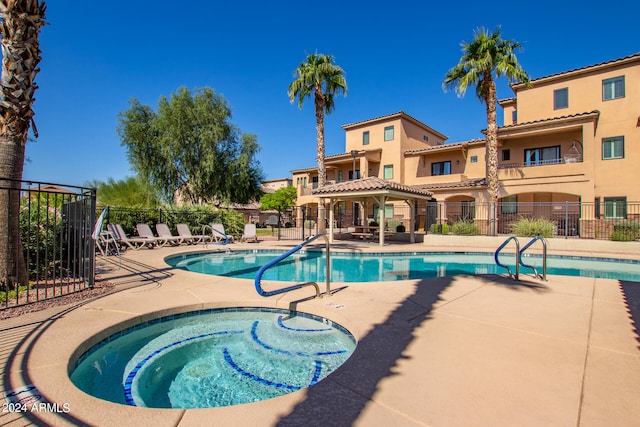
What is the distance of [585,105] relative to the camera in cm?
1927

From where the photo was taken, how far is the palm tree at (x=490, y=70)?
57.5ft

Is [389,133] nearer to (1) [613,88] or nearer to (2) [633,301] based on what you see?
(1) [613,88]

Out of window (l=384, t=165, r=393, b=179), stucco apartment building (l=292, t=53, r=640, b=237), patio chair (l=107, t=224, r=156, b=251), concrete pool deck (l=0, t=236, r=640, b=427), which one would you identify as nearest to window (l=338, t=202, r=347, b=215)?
window (l=384, t=165, r=393, b=179)

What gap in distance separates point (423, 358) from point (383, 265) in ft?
28.9

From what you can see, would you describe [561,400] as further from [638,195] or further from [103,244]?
[638,195]

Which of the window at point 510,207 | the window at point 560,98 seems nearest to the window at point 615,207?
the window at point 510,207

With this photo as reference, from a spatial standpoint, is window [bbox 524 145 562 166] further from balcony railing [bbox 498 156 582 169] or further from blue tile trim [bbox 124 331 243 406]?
blue tile trim [bbox 124 331 243 406]

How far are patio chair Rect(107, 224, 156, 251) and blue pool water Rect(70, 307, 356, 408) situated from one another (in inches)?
352

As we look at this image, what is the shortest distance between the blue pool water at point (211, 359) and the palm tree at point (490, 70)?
16.3 metres

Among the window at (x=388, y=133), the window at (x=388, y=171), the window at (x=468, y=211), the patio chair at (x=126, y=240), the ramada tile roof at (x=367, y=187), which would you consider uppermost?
the window at (x=388, y=133)

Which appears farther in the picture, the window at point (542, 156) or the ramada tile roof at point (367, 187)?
the window at point (542, 156)

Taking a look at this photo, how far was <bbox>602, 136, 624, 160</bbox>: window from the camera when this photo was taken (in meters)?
18.1

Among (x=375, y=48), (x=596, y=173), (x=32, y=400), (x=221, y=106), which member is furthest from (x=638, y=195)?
(x=221, y=106)

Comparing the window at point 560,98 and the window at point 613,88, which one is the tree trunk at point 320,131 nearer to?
the window at point 560,98
